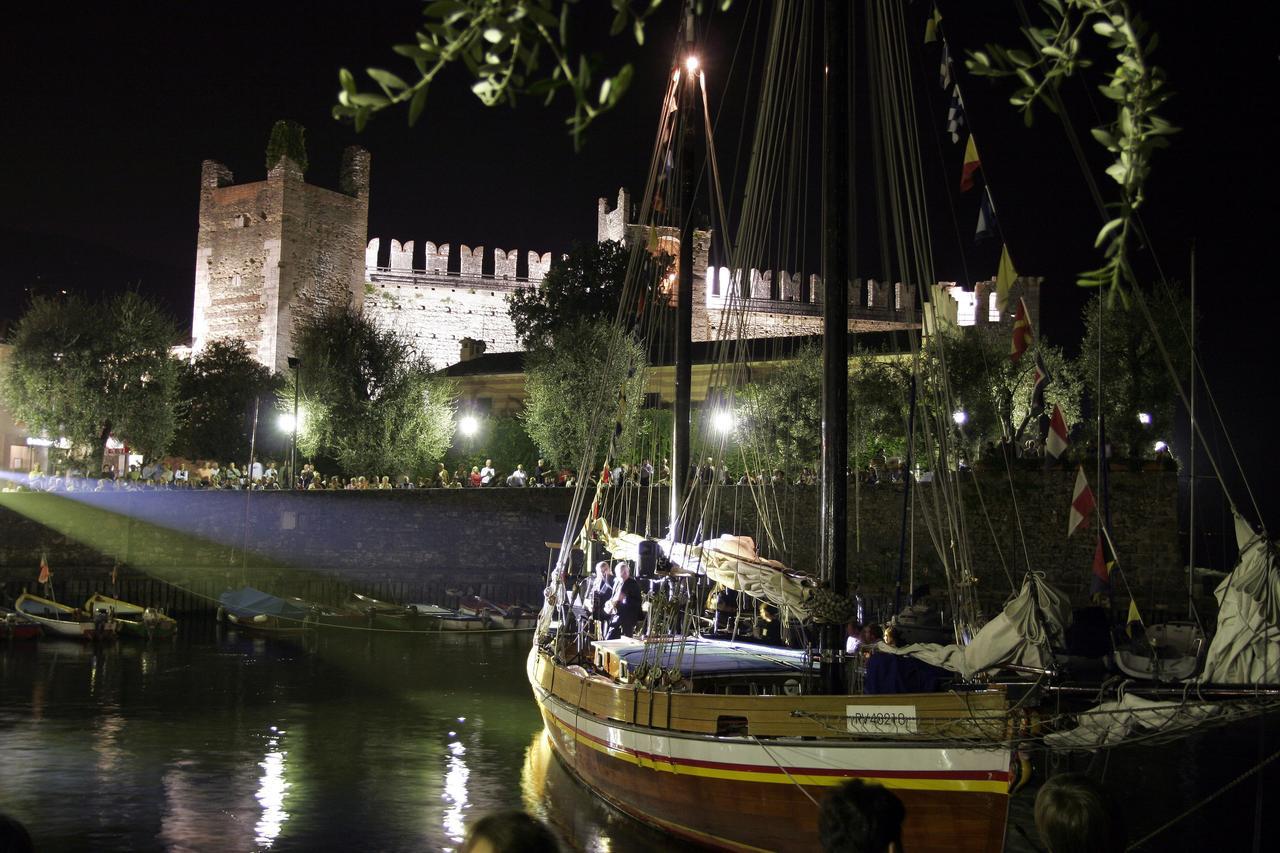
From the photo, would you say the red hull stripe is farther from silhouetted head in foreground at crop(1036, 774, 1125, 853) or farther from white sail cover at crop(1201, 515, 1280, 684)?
silhouetted head in foreground at crop(1036, 774, 1125, 853)

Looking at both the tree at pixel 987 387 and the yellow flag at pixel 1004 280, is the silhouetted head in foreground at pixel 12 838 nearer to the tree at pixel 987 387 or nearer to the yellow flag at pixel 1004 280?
the yellow flag at pixel 1004 280

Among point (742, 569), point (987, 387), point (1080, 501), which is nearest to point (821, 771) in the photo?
point (742, 569)

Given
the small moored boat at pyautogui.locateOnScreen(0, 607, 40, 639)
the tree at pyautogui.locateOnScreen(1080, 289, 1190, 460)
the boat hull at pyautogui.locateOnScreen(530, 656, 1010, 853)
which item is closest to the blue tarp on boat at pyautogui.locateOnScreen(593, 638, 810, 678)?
the boat hull at pyautogui.locateOnScreen(530, 656, 1010, 853)

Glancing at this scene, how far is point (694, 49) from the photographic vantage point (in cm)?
1430

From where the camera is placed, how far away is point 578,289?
4378cm

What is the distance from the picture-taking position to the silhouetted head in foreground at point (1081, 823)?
122 inches

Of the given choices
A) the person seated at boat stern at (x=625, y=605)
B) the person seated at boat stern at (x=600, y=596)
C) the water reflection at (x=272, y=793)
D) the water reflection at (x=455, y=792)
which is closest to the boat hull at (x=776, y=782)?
the water reflection at (x=455, y=792)

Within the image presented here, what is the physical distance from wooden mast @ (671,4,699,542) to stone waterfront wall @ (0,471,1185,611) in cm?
1080

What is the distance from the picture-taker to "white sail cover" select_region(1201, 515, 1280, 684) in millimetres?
6820

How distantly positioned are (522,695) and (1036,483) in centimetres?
1374

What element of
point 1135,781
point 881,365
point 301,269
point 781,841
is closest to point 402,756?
point 781,841

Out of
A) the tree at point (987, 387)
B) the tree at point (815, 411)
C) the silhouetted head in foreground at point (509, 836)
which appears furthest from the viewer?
the tree at point (987, 387)

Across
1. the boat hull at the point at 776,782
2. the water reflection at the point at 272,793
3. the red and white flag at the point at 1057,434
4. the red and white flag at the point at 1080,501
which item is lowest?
the water reflection at the point at 272,793

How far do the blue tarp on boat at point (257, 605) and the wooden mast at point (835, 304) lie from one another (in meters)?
19.4
